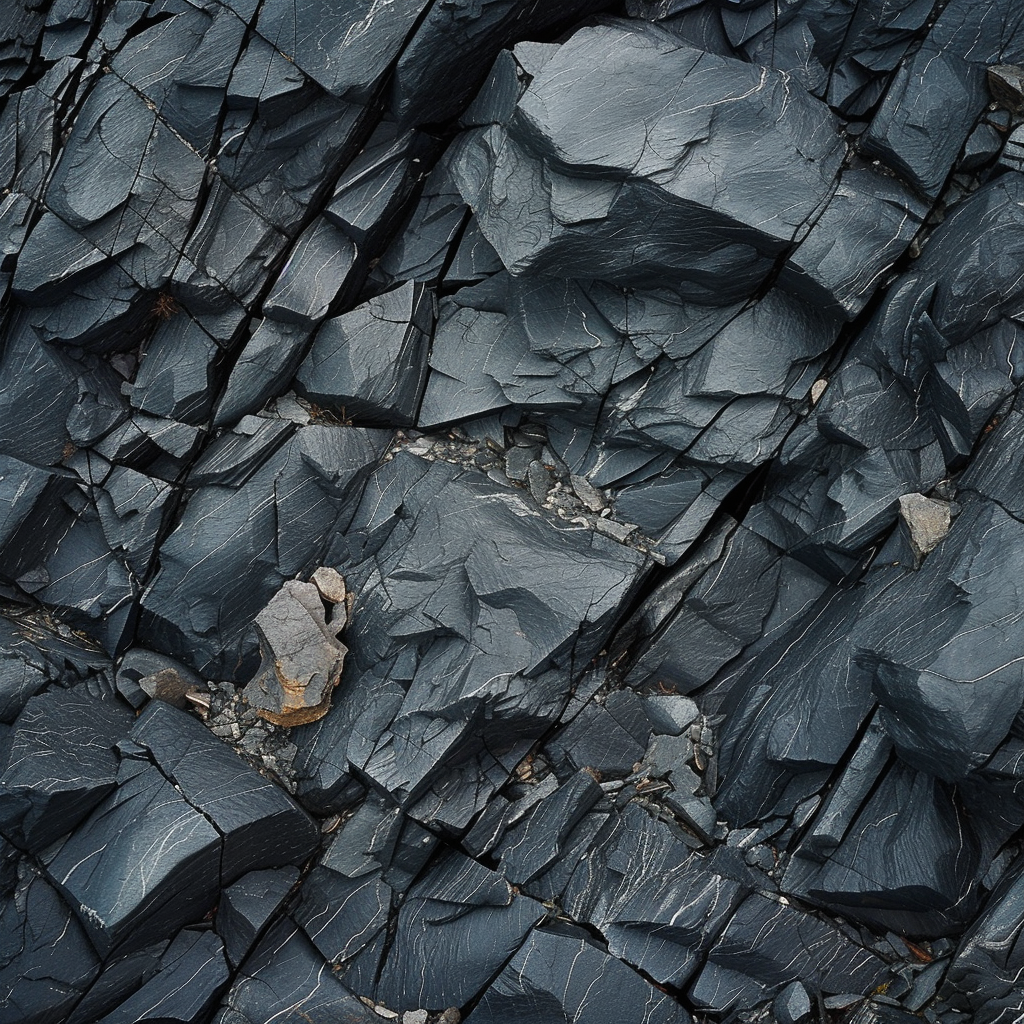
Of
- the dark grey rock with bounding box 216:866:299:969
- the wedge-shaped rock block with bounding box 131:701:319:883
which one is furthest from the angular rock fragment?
the dark grey rock with bounding box 216:866:299:969

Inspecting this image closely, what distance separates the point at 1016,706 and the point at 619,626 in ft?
11.4

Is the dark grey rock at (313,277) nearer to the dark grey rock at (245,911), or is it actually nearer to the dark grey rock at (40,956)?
the dark grey rock at (245,911)

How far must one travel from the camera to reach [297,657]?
8.54 meters

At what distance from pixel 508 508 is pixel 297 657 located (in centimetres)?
251

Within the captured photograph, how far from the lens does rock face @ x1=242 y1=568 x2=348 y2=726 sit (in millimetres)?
8516

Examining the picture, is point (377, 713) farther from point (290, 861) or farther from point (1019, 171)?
point (1019, 171)

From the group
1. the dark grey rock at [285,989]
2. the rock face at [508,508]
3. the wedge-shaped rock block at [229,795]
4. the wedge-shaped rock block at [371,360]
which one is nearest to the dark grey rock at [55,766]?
the rock face at [508,508]

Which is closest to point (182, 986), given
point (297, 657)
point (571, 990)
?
point (297, 657)

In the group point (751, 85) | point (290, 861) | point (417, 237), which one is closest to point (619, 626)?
point (290, 861)

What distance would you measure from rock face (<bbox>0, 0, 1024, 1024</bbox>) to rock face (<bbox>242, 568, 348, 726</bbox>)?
0.06 m

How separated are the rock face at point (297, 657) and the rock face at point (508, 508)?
0.06m

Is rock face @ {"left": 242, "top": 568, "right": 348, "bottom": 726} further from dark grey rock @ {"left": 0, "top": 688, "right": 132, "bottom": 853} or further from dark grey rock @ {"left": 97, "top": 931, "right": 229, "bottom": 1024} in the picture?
dark grey rock @ {"left": 97, "top": 931, "right": 229, "bottom": 1024}

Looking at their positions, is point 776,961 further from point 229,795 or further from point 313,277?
point 313,277

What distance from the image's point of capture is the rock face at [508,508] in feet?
25.8
